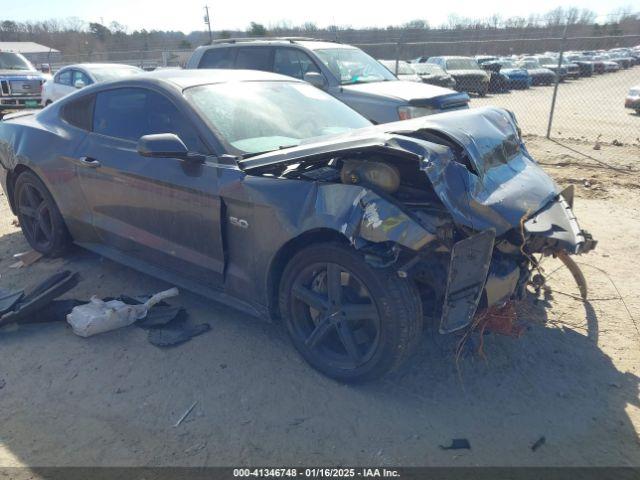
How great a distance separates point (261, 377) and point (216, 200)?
1122 millimetres

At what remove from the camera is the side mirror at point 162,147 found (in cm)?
313

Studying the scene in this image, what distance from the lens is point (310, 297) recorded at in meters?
2.97

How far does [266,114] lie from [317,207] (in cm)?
118

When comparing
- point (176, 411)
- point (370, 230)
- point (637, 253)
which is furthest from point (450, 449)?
point (637, 253)

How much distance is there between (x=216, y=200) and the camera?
3.19m

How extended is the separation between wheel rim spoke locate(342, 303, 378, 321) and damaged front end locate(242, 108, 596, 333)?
0.96ft

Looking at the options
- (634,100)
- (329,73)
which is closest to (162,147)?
(329,73)

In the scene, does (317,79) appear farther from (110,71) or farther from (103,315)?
(110,71)

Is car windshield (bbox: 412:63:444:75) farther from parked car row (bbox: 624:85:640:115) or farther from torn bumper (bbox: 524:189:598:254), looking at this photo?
torn bumper (bbox: 524:189:598:254)

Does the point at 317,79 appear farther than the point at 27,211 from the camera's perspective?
Yes

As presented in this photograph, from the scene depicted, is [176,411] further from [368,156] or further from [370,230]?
[368,156]

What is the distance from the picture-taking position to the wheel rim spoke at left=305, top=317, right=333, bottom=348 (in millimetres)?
2967

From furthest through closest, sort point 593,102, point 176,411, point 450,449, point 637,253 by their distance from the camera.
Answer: point 593,102 → point 637,253 → point 176,411 → point 450,449

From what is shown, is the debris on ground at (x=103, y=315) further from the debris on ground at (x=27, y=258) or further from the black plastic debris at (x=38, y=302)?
the debris on ground at (x=27, y=258)
